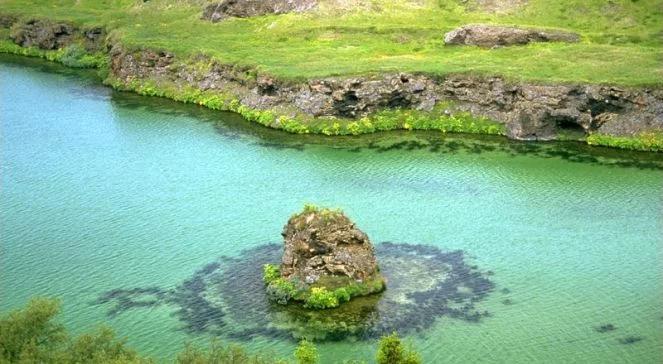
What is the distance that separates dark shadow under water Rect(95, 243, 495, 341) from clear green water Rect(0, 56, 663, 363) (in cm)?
108

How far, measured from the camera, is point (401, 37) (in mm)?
112500

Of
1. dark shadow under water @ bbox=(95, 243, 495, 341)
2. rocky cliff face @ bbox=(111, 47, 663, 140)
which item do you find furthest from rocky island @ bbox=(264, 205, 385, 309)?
rocky cliff face @ bbox=(111, 47, 663, 140)

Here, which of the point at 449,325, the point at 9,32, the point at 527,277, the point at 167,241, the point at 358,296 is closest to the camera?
the point at 449,325

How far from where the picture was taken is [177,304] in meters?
51.2

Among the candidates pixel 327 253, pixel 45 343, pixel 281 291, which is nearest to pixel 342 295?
pixel 327 253

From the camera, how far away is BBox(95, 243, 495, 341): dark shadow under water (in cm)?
4806

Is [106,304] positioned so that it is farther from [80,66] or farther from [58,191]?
[80,66]

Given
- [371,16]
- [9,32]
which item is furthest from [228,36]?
[9,32]

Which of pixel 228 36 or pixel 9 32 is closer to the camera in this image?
pixel 228 36

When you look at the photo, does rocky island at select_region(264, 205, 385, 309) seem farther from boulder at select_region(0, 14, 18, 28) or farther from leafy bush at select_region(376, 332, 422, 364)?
boulder at select_region(0, 14, 18, 28)

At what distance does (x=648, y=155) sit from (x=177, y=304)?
51149mm

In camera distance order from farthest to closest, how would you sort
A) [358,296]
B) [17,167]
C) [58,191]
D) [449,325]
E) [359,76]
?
[359,76] → [17,167] → [58,191] → [358,296] → [449,325]

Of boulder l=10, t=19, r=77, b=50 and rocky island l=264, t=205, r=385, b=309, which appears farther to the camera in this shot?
boulder l=10, t=19, r=77, b=50

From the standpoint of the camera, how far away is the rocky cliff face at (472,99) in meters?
84.1
